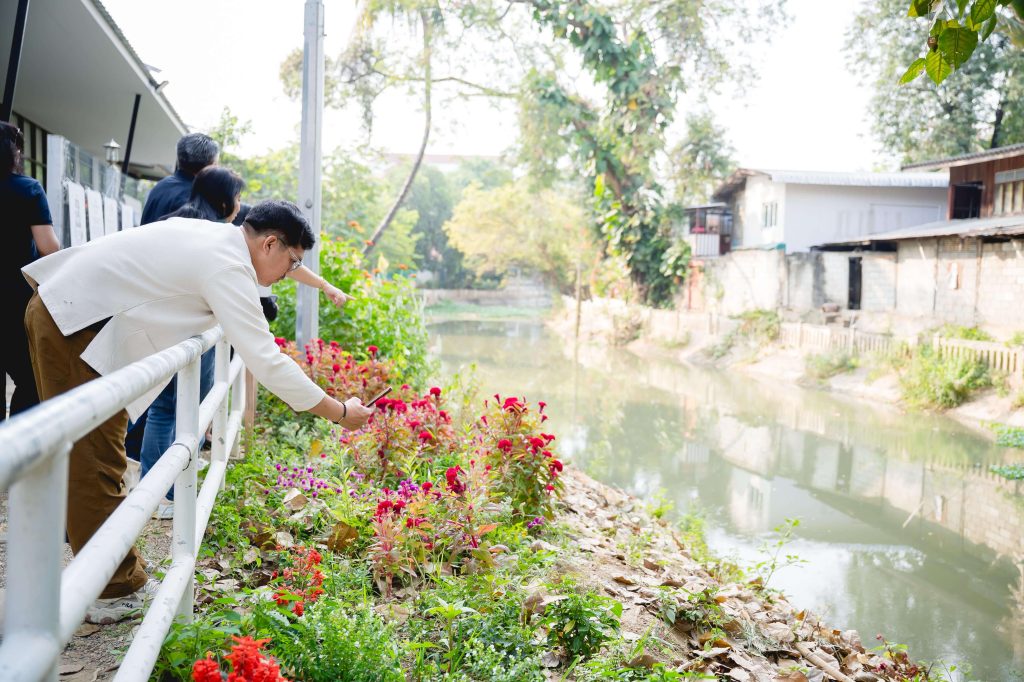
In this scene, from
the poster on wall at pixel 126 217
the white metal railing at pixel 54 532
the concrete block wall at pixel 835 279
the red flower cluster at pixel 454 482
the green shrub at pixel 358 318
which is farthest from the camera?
the concrete block wall at pixel 835 279

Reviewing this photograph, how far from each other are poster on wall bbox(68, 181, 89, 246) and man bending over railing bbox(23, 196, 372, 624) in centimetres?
389

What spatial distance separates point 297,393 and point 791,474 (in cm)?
875

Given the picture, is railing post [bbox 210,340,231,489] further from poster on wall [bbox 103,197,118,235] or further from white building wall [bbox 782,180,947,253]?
white building wall [bbox 782,180,947,253]

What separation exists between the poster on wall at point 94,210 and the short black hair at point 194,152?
2.80m

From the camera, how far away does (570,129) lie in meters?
25.7

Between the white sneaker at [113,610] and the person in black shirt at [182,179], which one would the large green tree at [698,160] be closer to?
the person in black shirt at [182,179]

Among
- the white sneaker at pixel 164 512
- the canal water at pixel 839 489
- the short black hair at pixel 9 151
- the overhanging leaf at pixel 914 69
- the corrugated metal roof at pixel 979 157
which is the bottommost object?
the canal water at pixel 839 489

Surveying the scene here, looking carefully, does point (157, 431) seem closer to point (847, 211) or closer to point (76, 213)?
point (76, 213)

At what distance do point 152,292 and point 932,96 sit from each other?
98.7 feet

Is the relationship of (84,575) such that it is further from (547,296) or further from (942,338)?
(547,296)

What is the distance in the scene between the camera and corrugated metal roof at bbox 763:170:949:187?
26.5m

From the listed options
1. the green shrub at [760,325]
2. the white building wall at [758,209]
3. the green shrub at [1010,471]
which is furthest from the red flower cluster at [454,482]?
the white building wall at [758,209]

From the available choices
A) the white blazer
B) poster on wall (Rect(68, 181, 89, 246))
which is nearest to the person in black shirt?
the white blazer

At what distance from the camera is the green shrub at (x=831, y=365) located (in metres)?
17.4
